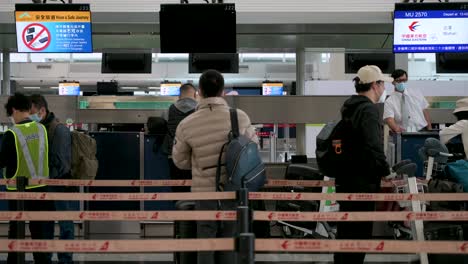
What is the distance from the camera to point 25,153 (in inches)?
174

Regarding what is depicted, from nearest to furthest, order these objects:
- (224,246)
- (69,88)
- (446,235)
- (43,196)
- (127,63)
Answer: (224,246) → (43,196) → (446,235) → (127,63) → (69,88)

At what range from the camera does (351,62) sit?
11.5 m

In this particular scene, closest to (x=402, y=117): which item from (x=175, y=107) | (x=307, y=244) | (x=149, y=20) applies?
(x=175, y=107)

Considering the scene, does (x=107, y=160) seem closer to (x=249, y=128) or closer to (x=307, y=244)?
(x=249, y=128)

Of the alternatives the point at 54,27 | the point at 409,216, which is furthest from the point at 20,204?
the point at 54,27

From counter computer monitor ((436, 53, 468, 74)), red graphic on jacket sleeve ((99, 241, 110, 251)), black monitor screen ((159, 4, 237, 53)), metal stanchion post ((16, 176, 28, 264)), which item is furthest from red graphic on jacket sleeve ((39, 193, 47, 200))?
counter computer monitor ((436, 53, 468, 74))

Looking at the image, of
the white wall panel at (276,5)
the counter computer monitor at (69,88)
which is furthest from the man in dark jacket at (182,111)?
the counter computer monitor at (69,88)

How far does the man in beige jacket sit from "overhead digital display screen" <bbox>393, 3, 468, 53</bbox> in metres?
5.37

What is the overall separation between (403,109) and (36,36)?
5249mm

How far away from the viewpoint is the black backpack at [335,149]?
144 inches

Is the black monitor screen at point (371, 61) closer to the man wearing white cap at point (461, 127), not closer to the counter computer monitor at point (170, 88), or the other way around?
the man wearing white cap at point (461, 127)

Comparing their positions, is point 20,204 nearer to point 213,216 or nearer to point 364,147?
point 213,216

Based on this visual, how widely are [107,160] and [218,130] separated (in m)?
3.67

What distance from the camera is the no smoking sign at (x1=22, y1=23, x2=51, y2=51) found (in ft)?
27.7
